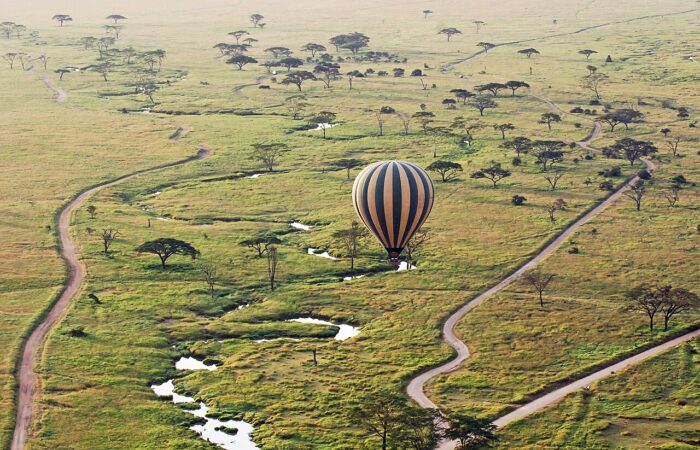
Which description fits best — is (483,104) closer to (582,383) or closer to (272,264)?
(272,264)

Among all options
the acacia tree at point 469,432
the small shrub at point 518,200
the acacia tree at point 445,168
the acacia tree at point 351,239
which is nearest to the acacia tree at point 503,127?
the acacia tree at point 445,168

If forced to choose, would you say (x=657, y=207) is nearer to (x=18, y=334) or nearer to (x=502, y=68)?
(x=18, y=334)

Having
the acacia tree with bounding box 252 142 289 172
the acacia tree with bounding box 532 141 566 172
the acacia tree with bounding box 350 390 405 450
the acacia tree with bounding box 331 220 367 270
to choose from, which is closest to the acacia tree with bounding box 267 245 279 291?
the acacia tree with bounding box 331 220 367 270

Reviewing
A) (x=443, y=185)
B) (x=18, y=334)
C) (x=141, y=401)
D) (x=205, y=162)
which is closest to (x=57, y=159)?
(x=205, y=162)

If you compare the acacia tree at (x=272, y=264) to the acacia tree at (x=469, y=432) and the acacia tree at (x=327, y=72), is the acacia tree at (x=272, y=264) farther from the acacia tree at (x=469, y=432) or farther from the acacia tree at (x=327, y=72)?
the acacia tree at (x=327, y=72)

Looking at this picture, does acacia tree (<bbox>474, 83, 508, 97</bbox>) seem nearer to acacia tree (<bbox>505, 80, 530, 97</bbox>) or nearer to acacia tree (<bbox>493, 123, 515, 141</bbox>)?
acacia tree (<bbox>505, 80, 530, 97</bbox>)

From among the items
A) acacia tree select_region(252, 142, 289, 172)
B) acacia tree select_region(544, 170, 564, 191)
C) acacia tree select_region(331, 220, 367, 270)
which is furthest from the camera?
acacia tree select_region(252, 142, 289, 172)
